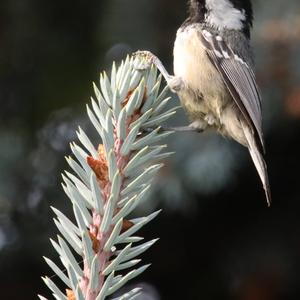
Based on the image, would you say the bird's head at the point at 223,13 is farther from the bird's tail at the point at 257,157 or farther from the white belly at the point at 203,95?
the bird's tail at the point at 257,157

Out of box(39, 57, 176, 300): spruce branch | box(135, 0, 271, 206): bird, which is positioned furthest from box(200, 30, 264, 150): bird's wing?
box(39, 57, 176, 300): spruce branch

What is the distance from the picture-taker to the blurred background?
1455 millimetres

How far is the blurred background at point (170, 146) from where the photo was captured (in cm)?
146

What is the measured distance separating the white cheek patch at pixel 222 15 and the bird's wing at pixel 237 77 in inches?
2.2

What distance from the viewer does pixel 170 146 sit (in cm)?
146

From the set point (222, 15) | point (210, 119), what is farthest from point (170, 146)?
point (222, 15)

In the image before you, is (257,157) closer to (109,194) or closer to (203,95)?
(203,95)

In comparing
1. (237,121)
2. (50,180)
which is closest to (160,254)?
(50,180)

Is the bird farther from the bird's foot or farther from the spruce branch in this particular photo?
the spruce branch

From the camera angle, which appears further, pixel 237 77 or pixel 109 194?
pixel 237 77

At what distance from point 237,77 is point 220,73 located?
0.04m

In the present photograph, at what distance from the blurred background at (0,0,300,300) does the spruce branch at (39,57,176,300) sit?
30.7 inches

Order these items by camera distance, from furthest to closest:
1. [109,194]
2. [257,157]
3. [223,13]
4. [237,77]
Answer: [223,13], [237,77], [257,157], [109,194]

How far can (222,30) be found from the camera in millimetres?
1652
